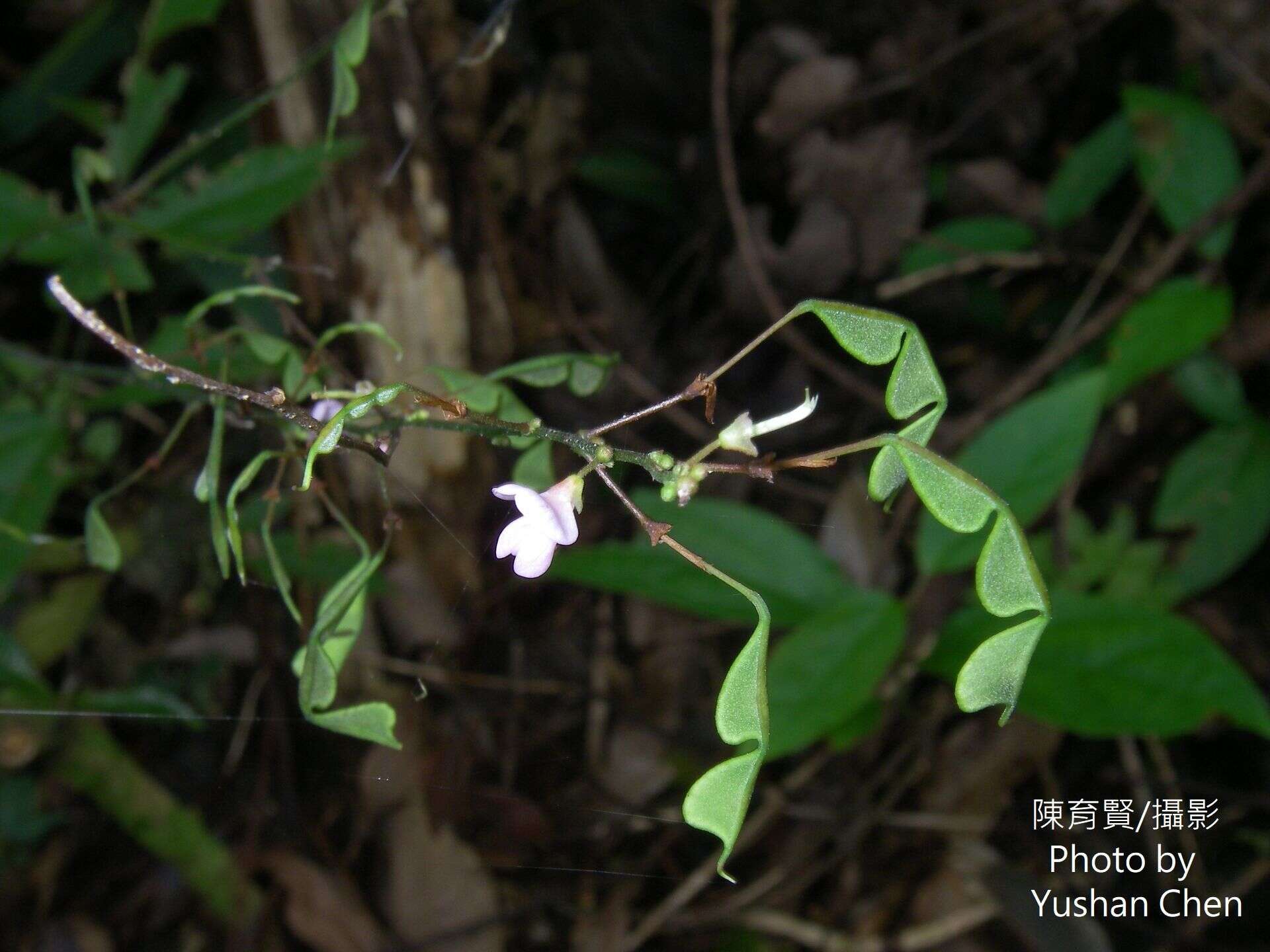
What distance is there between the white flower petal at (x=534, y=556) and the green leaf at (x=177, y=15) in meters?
1.35

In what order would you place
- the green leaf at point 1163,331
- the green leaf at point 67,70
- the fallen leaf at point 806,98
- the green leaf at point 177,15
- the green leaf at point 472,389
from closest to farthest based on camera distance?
the green leaf at point 472,389
the green leaf at point 177,15
the green leaf at point 1163,331
the green leaf at point 67,70
the fallen leaf at point 806,98

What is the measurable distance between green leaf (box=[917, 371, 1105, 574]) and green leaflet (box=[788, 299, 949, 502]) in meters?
0.91

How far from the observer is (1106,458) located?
1995 millimetres

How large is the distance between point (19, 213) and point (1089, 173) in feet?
6.23

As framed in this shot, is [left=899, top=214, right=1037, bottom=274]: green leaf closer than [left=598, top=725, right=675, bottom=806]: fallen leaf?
No

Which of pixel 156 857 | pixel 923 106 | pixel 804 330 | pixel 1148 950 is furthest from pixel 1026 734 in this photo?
pixel 156 857

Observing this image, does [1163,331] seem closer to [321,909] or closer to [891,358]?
[891,358]

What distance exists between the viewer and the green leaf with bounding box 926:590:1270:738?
1.43 m

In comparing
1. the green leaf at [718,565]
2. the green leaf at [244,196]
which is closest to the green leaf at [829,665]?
the green leaf at [718,565]

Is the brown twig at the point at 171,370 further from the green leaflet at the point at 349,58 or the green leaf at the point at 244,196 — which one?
the green leaf at the point at 244,196

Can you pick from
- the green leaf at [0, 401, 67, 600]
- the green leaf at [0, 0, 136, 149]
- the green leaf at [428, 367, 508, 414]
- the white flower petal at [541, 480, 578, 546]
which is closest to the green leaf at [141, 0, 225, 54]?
the green leaf at [0, 0, 136, 149]

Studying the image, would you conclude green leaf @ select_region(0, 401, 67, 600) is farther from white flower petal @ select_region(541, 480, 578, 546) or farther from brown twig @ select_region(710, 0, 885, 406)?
brown twig @ select_region(710, 0, 885, 406)

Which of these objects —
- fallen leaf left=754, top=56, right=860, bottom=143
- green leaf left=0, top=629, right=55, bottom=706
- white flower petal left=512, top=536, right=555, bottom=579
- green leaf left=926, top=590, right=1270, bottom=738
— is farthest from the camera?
fallen leaf left=754, top=56, right=860, bottom=143

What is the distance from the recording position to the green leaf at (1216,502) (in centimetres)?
179
